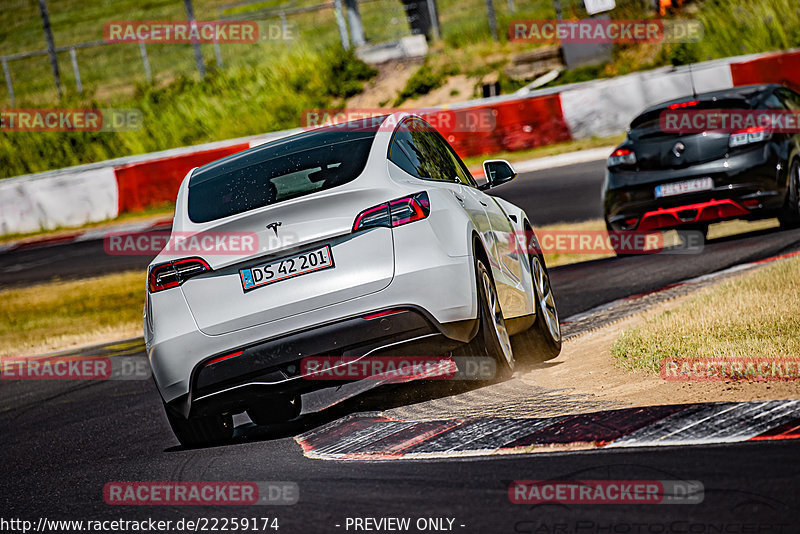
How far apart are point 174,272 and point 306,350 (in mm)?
805

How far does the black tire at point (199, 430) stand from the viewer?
6477 mm

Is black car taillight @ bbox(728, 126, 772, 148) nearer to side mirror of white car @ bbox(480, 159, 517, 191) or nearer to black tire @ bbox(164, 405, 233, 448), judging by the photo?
side mirror of white car @ bbox(480, 159, 517, 191)

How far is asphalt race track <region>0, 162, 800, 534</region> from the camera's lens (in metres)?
3.97

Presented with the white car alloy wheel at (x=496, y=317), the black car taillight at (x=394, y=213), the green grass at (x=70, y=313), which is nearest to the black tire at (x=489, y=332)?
the white car alloy wheel at (x=496, y=317)

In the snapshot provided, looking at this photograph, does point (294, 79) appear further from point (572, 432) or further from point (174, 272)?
point (572, 432)

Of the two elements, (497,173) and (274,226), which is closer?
(274,226)

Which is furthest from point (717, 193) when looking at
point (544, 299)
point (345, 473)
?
point (345, 473)

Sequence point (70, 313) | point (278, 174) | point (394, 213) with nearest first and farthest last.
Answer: point (394, 213), point (278, 174), point (70, 313)

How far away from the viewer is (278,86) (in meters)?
30.5

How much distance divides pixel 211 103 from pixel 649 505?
27402 millimetres

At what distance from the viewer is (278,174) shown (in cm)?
666

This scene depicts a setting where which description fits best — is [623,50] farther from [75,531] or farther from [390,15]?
[75,531]

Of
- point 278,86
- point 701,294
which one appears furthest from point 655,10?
point 701,294

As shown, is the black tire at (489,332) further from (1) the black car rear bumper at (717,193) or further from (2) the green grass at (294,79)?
(2) the green grass at (294,79)
